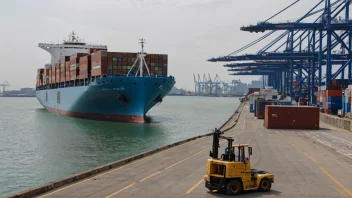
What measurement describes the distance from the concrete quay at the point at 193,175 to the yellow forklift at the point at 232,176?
1.07 feet

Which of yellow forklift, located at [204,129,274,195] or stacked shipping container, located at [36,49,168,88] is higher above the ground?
stacked shipping container, located at [36,49,168,88]

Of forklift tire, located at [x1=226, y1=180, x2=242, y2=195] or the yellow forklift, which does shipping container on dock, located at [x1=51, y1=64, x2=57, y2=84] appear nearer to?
the yellow forklift

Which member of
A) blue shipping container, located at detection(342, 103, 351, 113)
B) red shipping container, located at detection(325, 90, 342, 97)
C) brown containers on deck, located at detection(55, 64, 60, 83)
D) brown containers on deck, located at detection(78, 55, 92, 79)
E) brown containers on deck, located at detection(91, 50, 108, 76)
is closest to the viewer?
blue shipping container, located at detection(342, 103, 351, 113)

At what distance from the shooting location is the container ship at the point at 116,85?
56500 mm

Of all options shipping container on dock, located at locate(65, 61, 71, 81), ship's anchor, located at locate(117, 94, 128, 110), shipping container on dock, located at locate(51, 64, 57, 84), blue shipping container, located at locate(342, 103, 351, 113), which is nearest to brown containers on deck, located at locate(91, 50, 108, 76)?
ship's anchor, located at locate(117, 94, 128, 110)

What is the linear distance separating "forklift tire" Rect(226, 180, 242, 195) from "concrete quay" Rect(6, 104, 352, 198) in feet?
1.13

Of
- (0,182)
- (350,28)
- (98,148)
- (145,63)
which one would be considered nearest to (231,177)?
(0,182)

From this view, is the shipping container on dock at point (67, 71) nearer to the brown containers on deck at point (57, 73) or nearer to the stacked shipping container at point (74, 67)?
the stacked shipping container at point (74, 67)

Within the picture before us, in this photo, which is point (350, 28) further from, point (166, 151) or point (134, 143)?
point (166, 151)

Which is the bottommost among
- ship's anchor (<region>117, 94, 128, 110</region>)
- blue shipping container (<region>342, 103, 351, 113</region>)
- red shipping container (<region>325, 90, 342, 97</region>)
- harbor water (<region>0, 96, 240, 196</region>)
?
harbor water (<region>0, 96, 240, 196</region>)

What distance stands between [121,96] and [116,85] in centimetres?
170

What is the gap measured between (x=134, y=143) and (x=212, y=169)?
79.2 feet

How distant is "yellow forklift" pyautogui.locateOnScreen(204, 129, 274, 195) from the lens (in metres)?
14.5

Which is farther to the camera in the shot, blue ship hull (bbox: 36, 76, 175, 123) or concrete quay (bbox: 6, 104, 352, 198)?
blue ship hull (bbox: 36, 76, 175, 123)
